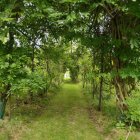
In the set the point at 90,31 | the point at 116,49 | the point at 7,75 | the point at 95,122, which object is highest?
the point at 90,31

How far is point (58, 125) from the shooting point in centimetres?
1199

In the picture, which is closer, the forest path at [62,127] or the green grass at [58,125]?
the green grass at [58,125]

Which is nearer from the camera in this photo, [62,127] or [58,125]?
[62,127]

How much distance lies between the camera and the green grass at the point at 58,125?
1034 cm

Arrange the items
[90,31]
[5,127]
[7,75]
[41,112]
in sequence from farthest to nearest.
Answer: [41,112], [90,31], [7,75], [5,127]

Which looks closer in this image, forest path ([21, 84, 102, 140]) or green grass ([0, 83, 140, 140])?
green grass ([0, 83, 140, 140])

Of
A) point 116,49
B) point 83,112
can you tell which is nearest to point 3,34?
point 116,49

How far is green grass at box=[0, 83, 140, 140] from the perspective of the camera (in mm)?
10336

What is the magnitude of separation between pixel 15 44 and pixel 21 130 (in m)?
3.97

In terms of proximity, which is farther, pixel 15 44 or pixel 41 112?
pixel 41 112

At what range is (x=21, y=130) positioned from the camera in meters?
10.8

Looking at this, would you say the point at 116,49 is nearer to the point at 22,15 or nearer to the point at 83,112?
the point at 22,15

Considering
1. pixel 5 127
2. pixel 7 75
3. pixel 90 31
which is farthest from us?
pixel 90 31

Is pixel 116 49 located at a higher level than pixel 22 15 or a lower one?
lower
